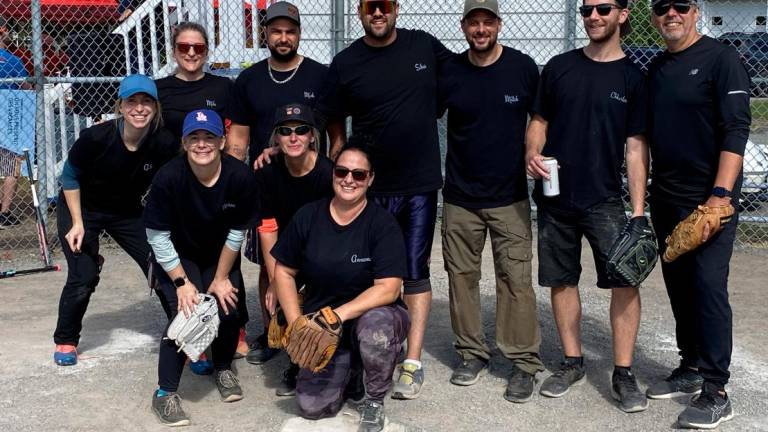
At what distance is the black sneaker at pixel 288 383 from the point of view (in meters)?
4.76

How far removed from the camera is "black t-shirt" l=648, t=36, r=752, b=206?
4.11 m

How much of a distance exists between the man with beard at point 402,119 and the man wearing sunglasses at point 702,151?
45.9 inches

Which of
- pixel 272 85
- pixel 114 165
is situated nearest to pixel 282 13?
pixel 272 85

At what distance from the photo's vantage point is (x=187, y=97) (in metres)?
5.28


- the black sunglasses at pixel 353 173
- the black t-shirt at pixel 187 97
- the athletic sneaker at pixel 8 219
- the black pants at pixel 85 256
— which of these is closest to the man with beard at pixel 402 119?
the black sunglasses at pixel 353 173

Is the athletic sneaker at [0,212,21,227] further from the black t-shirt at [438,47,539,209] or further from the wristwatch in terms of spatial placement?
the wristwatch

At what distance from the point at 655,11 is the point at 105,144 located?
9.66 ft

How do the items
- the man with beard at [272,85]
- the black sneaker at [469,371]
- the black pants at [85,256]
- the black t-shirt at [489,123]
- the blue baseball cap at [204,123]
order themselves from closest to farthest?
the blue baseball cap at [204,123] → the black t-shirt at [489,123] → the black sneaker at [469,371] → the man with beard at [272,85] → the black pants at [85,256]

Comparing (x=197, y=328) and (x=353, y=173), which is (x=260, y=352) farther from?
(x=353, y=173)

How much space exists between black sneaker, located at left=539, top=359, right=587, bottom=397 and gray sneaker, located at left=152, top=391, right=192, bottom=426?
1833 mm

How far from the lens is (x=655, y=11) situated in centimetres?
426

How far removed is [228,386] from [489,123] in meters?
1.93

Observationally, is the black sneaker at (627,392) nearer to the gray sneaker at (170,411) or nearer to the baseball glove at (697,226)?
the baseball glove at (697,226)

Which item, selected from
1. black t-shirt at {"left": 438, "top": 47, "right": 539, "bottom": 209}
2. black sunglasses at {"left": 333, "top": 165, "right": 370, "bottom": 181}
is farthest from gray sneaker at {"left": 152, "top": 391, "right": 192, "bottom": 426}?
black t-shirt at {"left": 438, "top": 47, "right": 539, "bottom": 209}
